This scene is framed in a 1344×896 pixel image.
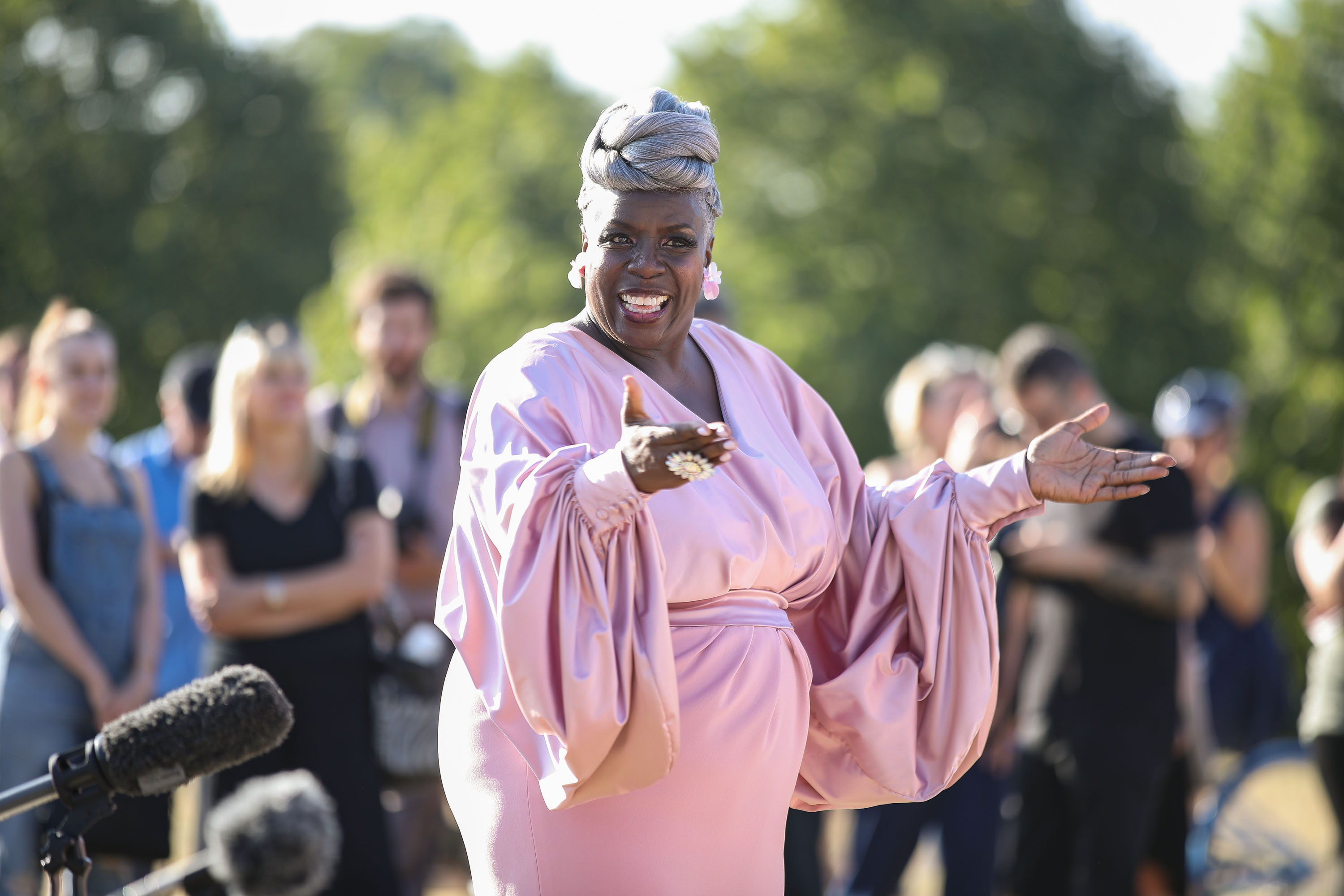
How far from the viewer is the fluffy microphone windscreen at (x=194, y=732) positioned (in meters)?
2.95

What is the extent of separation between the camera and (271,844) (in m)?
4.19

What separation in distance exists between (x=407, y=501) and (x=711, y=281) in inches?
134

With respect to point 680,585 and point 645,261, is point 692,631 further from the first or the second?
point 645,261

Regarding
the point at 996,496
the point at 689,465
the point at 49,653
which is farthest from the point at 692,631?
the point at 49,653

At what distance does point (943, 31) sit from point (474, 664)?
23686 mm

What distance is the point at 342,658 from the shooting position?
5641mm

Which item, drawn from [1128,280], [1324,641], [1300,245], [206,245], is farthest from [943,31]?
[1324,641]

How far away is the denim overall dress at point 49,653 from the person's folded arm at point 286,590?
25cm

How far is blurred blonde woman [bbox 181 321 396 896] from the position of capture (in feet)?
18.0

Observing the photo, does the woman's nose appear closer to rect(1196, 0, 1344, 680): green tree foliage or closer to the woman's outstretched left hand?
the woman's outstretched left hand

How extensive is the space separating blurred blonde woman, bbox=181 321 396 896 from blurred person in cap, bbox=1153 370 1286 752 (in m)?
3.92

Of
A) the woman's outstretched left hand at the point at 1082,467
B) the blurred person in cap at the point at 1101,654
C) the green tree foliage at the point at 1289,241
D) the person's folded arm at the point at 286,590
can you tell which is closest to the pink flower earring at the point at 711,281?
the woman's outstretched left hand at the point at 1082,467

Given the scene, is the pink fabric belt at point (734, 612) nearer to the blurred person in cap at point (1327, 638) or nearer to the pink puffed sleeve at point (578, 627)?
the pink puffed sleeve at point (578, 627)

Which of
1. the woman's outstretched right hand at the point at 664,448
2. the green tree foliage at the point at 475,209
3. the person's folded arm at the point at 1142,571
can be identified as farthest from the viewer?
the green tree foliage at the point at 475,209
